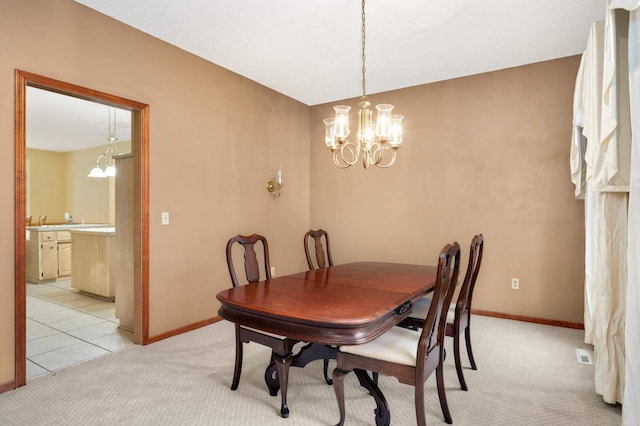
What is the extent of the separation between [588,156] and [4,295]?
386cm

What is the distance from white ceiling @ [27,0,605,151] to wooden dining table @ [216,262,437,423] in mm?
1937

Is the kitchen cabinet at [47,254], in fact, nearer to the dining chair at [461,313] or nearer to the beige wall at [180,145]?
the beige wall at [180,145]

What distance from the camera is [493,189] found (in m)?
3.83

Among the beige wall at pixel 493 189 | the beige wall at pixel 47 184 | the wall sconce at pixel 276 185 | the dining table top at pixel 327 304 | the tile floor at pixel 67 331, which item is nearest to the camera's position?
the dining table top at pixel 327 304

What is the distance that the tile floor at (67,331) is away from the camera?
2742mm

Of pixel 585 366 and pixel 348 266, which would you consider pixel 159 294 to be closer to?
pixel 348 266

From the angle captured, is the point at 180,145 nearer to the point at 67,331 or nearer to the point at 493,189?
the point at 67,331

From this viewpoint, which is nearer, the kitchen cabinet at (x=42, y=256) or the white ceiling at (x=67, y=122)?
the white ceiling at (x=67, y=122)

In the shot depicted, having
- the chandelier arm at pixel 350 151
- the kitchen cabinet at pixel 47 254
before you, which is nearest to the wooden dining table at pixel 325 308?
the chandelier arm at pixel 350 151

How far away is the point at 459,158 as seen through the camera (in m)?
4.01

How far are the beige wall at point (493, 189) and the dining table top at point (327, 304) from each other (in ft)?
5.45

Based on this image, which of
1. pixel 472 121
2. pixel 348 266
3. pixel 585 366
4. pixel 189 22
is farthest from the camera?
pixel 472 121

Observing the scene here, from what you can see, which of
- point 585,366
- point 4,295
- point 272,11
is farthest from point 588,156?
point 4,295

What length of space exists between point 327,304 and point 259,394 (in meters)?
0.86
